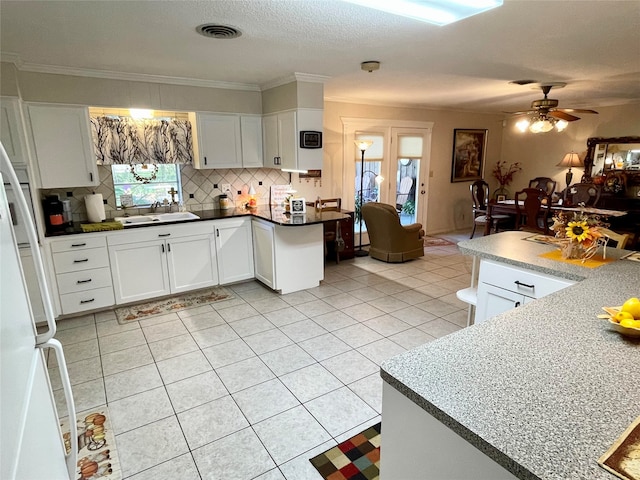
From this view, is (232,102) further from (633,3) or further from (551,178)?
(551,178)

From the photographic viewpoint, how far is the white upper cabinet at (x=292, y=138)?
3924 mm

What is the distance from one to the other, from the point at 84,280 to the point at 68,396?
2.68 m

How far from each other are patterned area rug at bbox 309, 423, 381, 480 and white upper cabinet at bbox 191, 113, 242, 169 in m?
3.30

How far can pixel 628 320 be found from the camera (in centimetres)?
131

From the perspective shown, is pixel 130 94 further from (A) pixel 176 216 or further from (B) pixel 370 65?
(B) pixel 370 65

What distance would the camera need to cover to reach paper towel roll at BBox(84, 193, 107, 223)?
3.71 meters

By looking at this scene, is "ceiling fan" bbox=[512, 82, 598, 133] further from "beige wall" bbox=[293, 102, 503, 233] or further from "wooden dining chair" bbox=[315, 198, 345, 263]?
"wooden dining chair" bbox=[315, 198, 345, 263]

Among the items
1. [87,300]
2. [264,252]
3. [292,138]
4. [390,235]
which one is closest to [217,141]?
[292,138]

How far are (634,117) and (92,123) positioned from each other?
7740 millimetres

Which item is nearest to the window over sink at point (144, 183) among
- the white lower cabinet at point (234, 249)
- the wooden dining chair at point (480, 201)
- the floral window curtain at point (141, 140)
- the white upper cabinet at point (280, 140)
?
the floral window curtain at point (141, 140)

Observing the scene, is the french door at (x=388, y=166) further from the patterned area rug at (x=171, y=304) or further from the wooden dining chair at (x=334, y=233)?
the patterned area rug at (x=171, y=304)

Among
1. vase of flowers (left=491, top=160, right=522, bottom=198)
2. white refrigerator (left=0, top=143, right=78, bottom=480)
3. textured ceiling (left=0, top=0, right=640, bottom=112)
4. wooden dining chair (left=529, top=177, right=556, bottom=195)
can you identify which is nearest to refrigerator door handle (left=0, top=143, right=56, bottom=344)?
white refrigerator (left=0, top=143, right=78, bottom=480)

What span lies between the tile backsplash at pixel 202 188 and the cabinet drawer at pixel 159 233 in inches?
22.0

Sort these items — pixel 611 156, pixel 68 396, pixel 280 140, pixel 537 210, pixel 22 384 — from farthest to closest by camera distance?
pixel 611 156, pixel 537 210, pixel 280 140, pixel 68 396, pixel 22 384
